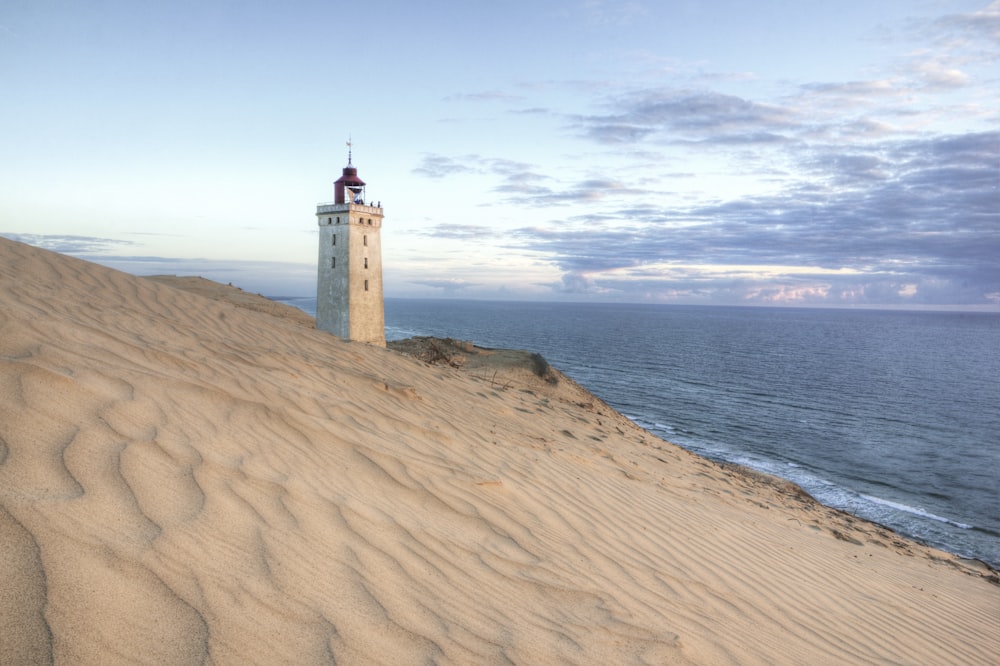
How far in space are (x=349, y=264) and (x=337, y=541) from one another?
19.5m

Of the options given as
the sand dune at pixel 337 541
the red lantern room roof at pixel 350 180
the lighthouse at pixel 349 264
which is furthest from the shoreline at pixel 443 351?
the sand dune at pixel 337 541

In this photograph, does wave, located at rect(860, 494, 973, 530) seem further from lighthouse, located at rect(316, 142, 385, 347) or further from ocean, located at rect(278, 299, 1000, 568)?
lighthouse, located at rect(316, 142, 385, 347)

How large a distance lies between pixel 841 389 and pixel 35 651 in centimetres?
4466

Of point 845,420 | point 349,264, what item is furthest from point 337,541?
point 845,420

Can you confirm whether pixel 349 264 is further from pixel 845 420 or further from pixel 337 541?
pixel 845 420

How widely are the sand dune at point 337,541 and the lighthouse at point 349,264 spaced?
13.8 metres

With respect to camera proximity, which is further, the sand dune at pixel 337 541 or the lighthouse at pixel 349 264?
the lighthouse at pixel 349 264

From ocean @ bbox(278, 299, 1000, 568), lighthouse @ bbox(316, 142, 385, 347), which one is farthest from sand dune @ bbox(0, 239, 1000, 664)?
lighthouse @ bbox(316, 142, 385, 347)

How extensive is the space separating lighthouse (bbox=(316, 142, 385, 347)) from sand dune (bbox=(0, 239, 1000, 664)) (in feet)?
45.1

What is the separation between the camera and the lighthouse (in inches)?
850

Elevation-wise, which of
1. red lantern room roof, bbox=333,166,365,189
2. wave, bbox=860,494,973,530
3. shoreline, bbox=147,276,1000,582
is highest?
red lantern room roof, bbox=333,166,365,189

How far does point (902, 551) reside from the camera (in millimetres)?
10242

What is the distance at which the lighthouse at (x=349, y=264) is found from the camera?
21.6 m

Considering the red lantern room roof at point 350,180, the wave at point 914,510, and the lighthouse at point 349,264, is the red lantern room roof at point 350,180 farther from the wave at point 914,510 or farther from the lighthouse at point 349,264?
the wave at point 914,510
